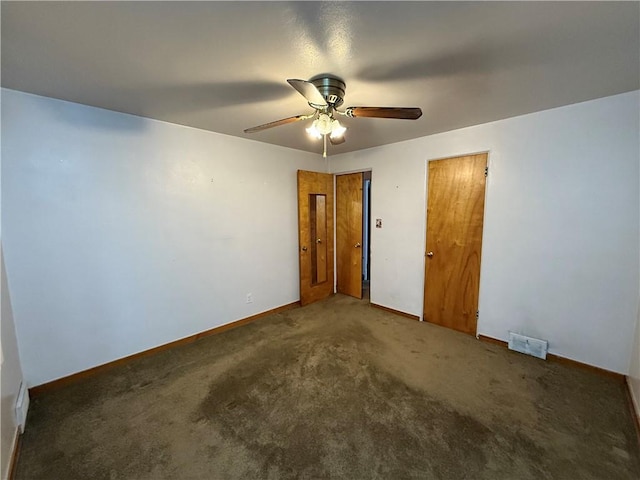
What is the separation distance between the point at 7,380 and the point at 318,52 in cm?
277

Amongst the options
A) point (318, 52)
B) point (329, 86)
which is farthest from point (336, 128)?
point (318, 52)

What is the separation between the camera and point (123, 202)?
251 centimetres

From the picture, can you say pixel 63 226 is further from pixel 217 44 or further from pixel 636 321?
pixel 636 321

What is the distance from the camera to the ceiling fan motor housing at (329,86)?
1.78 meters

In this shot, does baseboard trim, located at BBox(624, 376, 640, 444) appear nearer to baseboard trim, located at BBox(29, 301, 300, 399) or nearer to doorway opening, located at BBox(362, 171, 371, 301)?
doorway opening, located at BBox(362, 171, 371, 301)

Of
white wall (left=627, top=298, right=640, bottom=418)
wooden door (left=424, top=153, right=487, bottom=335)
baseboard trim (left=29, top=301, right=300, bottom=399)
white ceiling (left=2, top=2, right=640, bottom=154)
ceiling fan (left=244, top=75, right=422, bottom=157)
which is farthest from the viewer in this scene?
wooden door (left=424, top=153, right=487, bottom=335)

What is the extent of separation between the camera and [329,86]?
1.79 metres

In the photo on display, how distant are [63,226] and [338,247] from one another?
11.1 feet

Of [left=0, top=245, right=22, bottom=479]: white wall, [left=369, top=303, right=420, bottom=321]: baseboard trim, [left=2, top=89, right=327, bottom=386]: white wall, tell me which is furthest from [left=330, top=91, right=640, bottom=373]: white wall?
[left=0, top=245, right=22, bottom=479]: white wall

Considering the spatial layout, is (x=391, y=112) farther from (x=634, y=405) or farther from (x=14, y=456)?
(x=14, y=456)

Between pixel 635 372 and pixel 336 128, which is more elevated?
pixel 336 128

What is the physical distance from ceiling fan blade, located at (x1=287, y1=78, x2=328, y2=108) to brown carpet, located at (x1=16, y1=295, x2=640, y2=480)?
2.17m

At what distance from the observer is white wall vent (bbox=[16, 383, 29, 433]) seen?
1771 millimetres

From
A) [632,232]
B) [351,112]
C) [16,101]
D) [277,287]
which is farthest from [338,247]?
[16,101]
